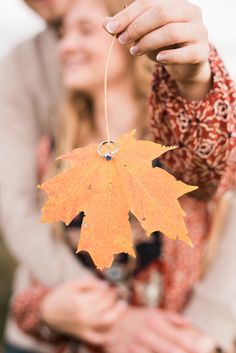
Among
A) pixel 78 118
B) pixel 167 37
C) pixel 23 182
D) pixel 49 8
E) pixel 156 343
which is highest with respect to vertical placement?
pixel 49 8

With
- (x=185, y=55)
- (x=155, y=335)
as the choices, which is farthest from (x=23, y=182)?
(x=185, y=55)

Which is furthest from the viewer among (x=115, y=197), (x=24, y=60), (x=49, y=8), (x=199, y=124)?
(x=24, y=60)

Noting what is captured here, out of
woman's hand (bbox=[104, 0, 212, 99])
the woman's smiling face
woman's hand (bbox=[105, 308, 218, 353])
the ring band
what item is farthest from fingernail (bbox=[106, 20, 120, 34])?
woman's hand (bbox=[105, 308, 218, 353])

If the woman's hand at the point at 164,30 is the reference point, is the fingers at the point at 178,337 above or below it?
below

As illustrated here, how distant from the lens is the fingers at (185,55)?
2.05ft

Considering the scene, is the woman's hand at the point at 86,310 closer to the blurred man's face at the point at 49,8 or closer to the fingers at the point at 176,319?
the fingers at the point at 176,319

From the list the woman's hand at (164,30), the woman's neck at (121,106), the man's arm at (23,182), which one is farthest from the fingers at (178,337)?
the woman's hand at (164,30)

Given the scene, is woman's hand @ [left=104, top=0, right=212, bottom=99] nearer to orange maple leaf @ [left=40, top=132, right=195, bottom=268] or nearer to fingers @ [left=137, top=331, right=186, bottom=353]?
orange maple leaf @ [left=40, top=132, right=195, bottom=268]

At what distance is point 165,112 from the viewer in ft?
2.47

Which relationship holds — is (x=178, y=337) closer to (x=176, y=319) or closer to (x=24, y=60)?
(x=176, y=319)

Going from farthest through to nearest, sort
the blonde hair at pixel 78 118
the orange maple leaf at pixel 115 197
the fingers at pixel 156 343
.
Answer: the blonde hair at pixel 78 118 → the fingers at pixel 156 343 → the orange maple leaf at pixel 115 197

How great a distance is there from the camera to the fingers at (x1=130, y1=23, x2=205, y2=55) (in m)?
0.62

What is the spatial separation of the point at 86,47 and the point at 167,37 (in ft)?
2.37

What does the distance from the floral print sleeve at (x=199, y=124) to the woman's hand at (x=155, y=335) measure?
61 centimetres
